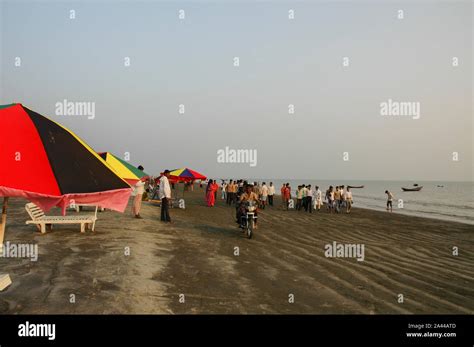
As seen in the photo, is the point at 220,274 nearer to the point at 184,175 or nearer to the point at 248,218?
the point at 248,218

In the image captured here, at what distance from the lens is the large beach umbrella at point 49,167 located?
3.48 metres

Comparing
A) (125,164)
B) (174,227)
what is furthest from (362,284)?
(125,164)

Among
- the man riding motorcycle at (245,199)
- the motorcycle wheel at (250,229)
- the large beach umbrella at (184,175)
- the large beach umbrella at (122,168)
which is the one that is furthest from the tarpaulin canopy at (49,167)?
the large beach umbrella at (184,175)

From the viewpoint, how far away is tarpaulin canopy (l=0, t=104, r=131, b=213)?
3480 millimetres

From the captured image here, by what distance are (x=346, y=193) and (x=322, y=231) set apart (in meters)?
10.9

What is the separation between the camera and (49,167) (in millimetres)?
3607

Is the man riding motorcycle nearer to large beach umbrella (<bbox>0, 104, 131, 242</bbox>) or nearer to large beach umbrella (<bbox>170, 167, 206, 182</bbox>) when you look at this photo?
large beach umbrella (<bbox>0, 104, 131, 242</bbox>)

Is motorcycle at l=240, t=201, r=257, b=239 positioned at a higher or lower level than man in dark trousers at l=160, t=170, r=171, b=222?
lower

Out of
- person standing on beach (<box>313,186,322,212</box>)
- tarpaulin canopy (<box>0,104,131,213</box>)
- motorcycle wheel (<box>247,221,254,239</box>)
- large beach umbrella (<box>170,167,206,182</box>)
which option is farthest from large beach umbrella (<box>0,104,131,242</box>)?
person standing on beach (<box>313,186,322,212</box>)

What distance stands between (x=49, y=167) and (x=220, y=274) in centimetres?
532
